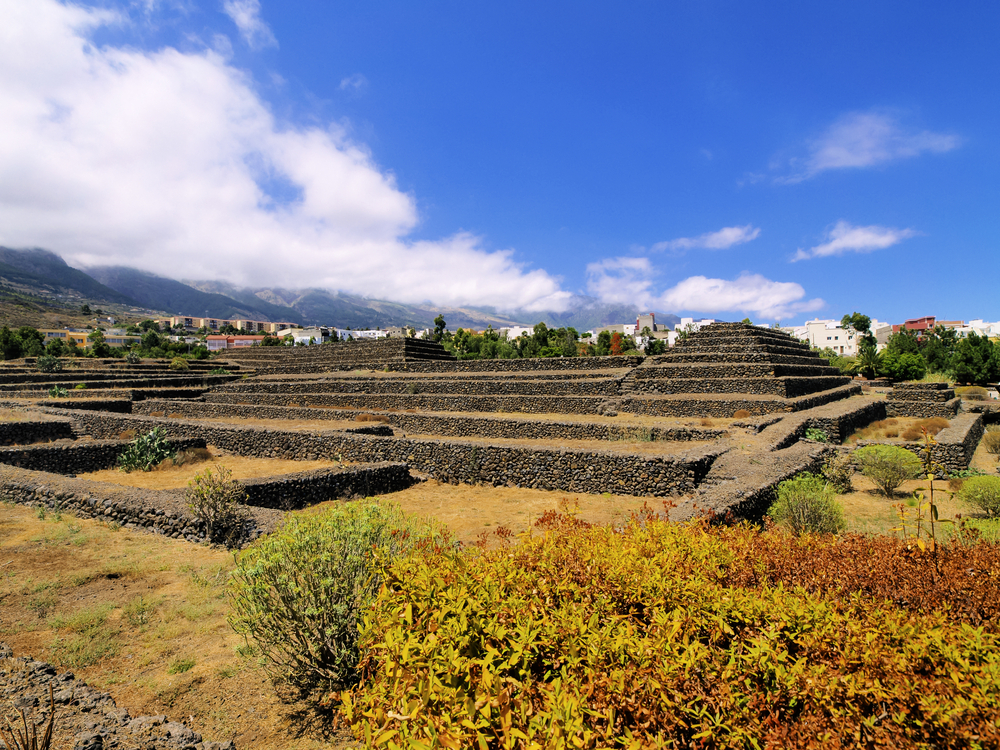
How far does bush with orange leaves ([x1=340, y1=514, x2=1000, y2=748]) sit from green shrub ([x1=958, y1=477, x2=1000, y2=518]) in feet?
25.1

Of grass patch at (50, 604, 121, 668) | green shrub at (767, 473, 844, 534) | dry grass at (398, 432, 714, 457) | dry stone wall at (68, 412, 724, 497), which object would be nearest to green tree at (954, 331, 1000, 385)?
dry grass at (398, 432, 714, 457)

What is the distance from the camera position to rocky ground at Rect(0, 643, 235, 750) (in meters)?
3.00

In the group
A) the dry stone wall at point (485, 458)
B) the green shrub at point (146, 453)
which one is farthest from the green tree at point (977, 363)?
the green shrub at point (146, 453)

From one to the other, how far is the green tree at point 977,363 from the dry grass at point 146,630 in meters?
59.3

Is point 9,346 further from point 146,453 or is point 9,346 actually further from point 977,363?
point 977,363

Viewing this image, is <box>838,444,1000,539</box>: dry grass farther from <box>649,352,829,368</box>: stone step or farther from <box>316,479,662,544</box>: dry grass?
<box>649,352,829,368</box>: stone step

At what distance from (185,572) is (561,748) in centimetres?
626

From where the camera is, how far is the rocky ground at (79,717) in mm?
3000

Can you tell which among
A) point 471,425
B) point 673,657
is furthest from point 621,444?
point 673,657

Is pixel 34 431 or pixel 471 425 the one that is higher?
pixel 471 425

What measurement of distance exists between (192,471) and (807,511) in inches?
618

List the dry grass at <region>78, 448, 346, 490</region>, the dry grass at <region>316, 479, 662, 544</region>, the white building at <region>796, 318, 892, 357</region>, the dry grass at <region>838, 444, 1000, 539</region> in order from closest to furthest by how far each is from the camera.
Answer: the dry grass at <region>838, 444, 1000, 539</region>
the dry grass at <region>316, 479, 662, 544</region>
the dry grass at <region>78, 448, 346, 490</region>
the white building at <region>796, 318, 892, 357</region>

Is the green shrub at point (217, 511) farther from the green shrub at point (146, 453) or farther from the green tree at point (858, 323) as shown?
the green tree at point (858, 323)

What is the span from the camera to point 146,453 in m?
14.6
